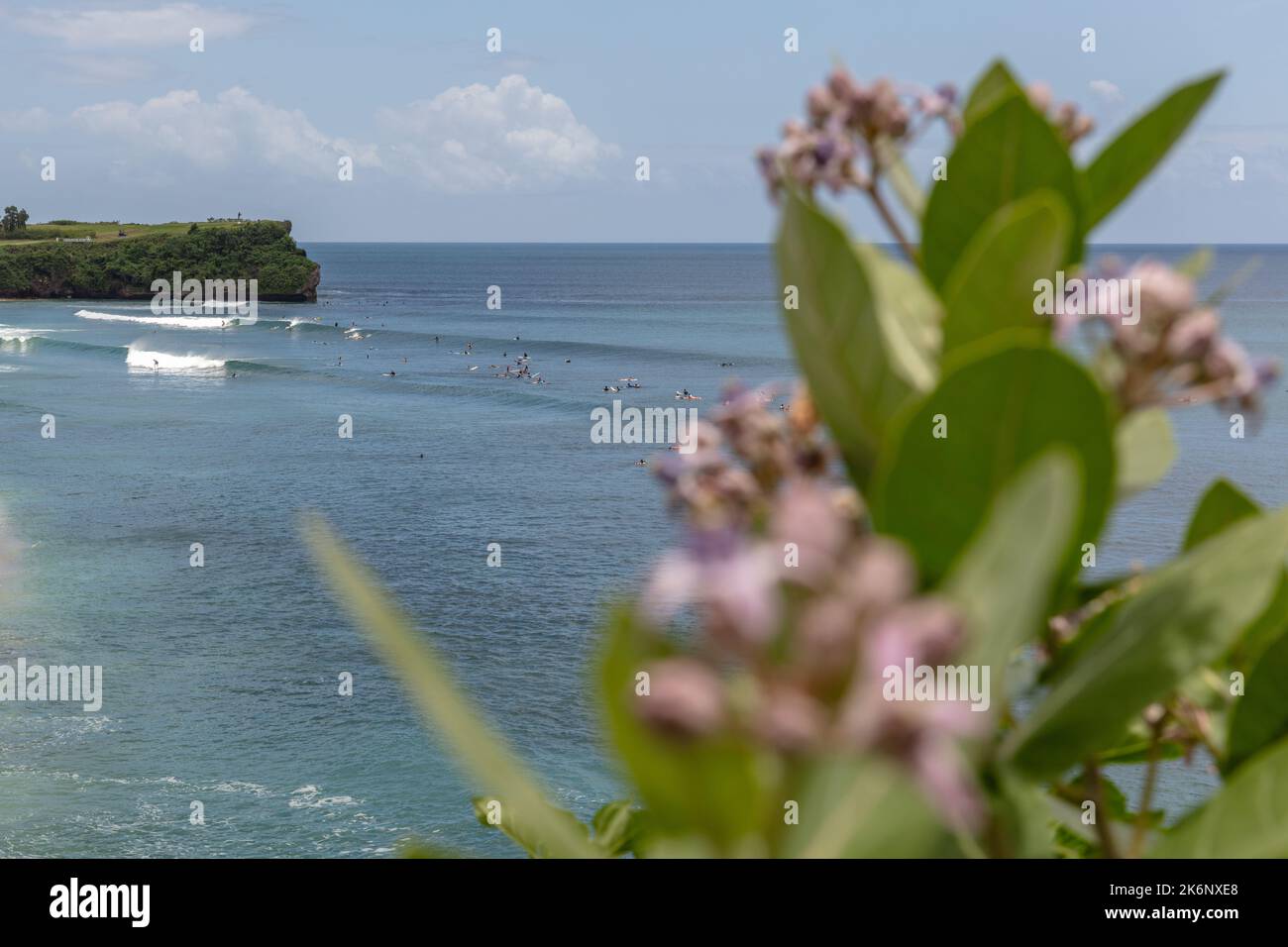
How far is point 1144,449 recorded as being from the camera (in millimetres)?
1154

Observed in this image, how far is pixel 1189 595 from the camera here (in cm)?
93

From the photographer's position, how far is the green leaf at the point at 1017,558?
666mm

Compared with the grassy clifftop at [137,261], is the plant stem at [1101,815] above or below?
below

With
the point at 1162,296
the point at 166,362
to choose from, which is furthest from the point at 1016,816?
the point at 166,362

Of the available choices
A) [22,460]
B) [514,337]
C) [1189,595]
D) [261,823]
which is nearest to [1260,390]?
[1189,595]

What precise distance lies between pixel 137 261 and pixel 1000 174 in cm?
12304

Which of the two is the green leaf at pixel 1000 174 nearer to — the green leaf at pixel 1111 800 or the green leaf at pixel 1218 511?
the green leaf at pixel 1218 511

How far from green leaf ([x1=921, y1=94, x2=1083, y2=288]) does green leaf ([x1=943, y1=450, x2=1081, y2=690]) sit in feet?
1.46

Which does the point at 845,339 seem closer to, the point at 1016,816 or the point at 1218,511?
the point at 1016,816

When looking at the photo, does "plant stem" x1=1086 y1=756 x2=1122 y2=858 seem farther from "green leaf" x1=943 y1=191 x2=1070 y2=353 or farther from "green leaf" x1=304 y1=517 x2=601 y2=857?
"green leaf" x1=304 y1=517 x2=601 y2=857

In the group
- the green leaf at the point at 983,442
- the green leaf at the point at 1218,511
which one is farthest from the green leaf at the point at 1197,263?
the green leaf at the point at 983,442

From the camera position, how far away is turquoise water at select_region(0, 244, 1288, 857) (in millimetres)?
23906

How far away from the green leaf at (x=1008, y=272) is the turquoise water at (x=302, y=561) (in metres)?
0.97

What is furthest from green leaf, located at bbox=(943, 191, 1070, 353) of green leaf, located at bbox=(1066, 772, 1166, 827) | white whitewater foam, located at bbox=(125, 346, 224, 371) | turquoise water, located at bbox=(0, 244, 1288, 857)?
white whitewater foam, located at bbox=(125, 346, 224, 371)
